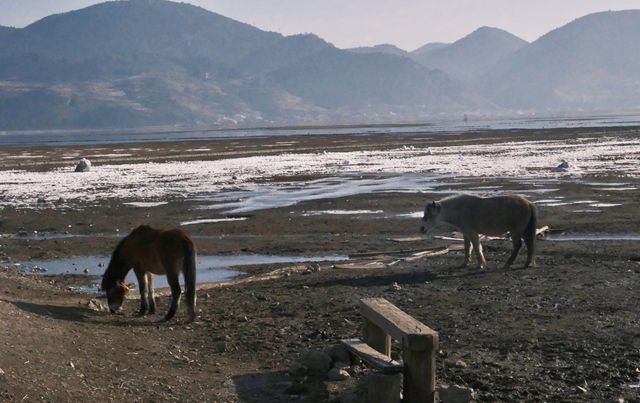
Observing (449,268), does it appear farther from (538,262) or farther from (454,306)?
(454,306)

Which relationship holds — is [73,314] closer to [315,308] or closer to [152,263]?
[152,263]

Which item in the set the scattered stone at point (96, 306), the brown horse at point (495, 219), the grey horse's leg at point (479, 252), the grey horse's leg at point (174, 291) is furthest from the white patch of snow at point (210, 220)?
the grey horse's leg at point (174, 291)

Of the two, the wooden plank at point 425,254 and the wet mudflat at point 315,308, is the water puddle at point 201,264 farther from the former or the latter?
the wooden plank at point 425,254

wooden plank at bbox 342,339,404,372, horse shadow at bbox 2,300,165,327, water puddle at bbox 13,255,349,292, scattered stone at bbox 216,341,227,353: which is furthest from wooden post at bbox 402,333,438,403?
water puddle at bbox 13,255,349,292

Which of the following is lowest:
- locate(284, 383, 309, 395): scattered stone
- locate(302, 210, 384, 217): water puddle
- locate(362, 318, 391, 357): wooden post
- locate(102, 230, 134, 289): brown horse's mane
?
locate(302, 210, 384, 217): water puddle

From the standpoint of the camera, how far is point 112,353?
10406 millimetres

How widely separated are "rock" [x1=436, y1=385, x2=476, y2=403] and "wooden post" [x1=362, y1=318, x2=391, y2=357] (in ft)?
5.18

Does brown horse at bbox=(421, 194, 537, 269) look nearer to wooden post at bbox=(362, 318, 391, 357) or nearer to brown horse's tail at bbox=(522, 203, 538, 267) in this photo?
brown horse's tail at bbox=(522, 203, 538, 267)

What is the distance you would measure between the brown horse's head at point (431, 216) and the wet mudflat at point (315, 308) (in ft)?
2.38

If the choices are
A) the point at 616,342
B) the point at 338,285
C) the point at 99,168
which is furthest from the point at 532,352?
the point at 99,168

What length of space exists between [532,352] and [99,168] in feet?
150

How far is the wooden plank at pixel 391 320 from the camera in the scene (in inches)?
342

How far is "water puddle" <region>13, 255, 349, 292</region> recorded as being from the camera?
1784 centimetres

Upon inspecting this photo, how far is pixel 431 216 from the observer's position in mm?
17844
